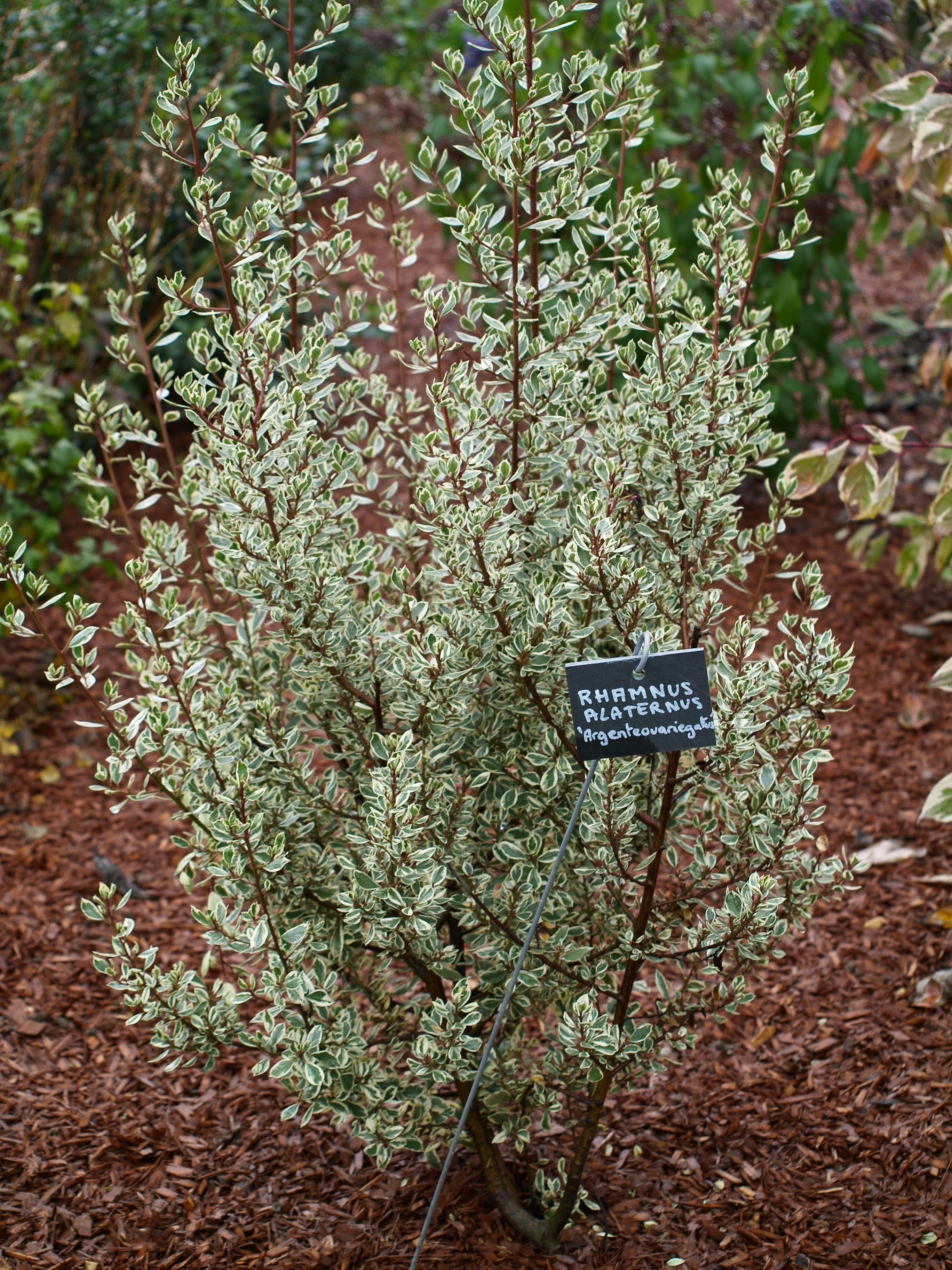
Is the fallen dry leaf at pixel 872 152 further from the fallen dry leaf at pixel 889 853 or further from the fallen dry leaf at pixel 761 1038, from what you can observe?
the fallen dry leaf at pixel 761 1038

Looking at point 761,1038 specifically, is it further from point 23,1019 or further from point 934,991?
point 23,1019

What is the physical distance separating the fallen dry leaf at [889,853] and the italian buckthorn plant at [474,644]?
1.24 m

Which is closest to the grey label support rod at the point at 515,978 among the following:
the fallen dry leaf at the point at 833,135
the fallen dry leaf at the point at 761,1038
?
the fallen dry leaf at the point at 761,1038

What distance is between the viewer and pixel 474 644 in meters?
1.72

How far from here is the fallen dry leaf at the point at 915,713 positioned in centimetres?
367

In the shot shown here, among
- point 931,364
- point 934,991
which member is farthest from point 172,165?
point 934,991

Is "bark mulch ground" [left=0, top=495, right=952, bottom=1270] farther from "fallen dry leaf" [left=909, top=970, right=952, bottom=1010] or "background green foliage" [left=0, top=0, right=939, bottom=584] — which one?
"background green foliage" [left=0, top=0, right=939, bottom=584]

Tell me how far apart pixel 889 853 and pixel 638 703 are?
187 cm

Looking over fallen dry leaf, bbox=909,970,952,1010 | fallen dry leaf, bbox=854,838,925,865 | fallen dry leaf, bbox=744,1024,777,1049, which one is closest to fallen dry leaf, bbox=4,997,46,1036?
fallen dry leaf, bbox=744,1024,777,1049

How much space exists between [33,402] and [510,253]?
242cm

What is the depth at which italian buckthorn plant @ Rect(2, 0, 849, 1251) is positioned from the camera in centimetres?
168

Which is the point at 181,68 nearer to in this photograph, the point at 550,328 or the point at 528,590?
the point at 550,328

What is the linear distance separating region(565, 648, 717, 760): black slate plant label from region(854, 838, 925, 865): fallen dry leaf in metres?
1.73

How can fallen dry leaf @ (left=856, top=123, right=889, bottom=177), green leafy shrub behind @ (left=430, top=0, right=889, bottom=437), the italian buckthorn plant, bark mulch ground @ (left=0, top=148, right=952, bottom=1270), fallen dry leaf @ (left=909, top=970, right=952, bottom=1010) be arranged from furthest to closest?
green leafy shrub behind @ (left=430, top=0, right=889, bottom=437) < fallen dry leaf @ (left=856, top=123, right=889, bottom=177) < fallen dry leaf @ (left=909, top=970, right=952, bottom=1010) < bark mulch ground @ (left=0, top=148, right=952, bottom=1270) < the italian buckthorn plant
